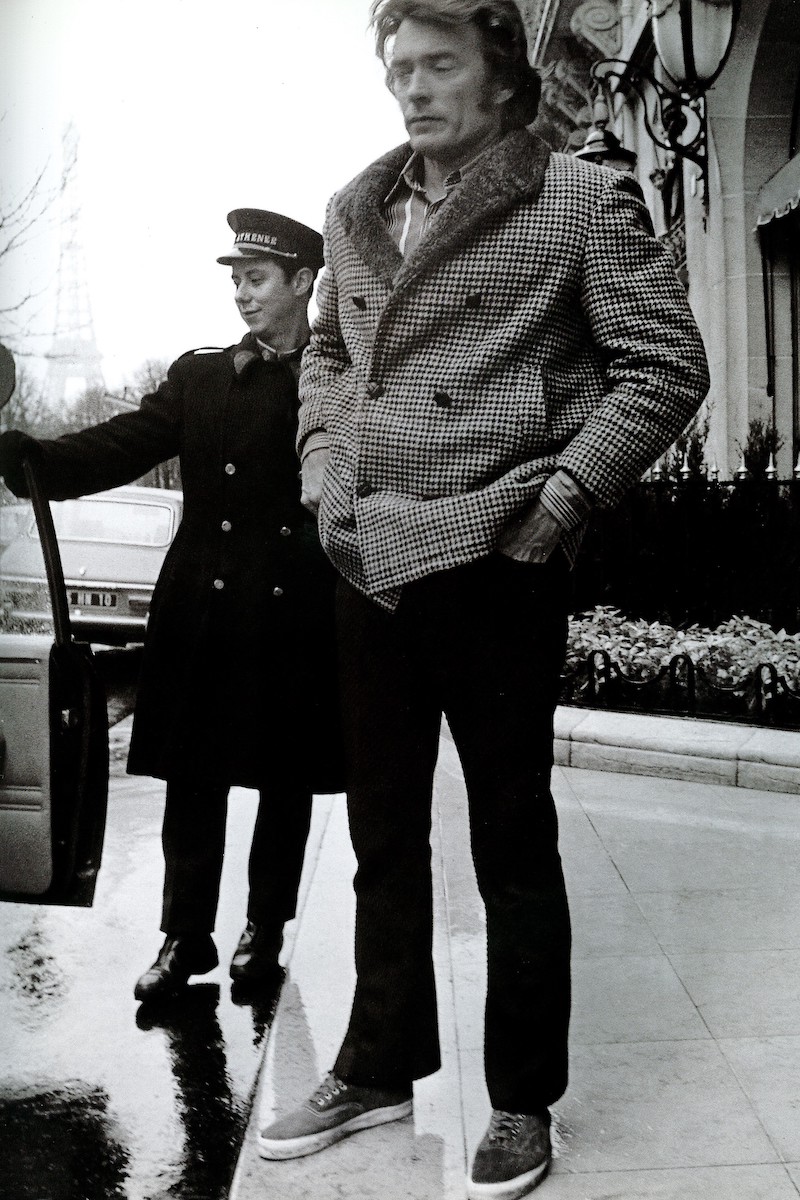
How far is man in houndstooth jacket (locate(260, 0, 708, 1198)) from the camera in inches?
88.0

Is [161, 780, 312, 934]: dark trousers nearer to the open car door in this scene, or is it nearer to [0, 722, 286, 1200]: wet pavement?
[0, 722, 286, 1200]: wet pavement

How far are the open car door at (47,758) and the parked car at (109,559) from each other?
22 centimetres

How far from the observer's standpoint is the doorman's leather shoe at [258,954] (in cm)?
314

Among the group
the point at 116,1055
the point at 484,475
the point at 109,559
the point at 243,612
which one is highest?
the point at 484,475

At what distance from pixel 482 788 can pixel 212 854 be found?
3.36ft

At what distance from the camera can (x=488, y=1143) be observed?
228 centimetres

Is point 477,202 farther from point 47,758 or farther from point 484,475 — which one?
point 47,758

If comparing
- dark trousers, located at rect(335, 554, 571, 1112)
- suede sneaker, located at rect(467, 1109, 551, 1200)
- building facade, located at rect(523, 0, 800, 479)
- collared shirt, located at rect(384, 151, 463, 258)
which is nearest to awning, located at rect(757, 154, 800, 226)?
building facade, located at rect(523, 0, 800, 479)

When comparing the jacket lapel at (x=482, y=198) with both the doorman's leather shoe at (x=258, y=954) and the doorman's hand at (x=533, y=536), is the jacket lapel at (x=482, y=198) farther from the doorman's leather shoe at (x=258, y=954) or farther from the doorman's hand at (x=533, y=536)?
the doorman's leather shoe at (x=258, y=954)

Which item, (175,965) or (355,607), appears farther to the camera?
(175,965)

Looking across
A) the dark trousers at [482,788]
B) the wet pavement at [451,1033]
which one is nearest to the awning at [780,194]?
the wet pavement at [451,1033]

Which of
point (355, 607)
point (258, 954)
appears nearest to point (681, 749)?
point (258, 954)

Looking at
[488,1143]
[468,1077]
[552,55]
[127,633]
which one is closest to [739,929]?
[468,1077]

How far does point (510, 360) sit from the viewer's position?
227 centimetres
